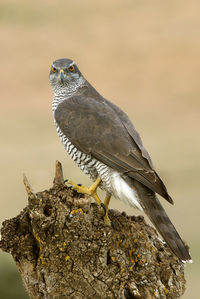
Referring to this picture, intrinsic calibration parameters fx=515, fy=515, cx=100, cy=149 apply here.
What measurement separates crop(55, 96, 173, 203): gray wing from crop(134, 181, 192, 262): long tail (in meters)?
0.15

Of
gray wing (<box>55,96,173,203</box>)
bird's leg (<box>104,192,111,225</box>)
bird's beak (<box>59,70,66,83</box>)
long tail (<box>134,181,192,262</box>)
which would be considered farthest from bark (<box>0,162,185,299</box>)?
→ bird's beak (<box>59,70,66,83</box>)

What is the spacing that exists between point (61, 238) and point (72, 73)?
255 cm

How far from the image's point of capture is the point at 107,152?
234 inches

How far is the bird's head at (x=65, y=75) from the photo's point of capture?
6867 millimetres

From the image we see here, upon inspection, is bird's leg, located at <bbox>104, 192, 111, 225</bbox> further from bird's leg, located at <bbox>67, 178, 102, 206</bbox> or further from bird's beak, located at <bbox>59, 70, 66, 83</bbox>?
bird's beak, located at <bbox>59, 70, 66, 83</bbox>

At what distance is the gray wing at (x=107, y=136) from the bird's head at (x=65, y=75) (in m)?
0.32

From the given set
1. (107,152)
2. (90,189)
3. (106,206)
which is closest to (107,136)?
(107,152)

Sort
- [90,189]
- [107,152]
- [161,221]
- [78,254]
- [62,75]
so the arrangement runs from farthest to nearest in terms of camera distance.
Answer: [62,75] < [90,189] < [107,152] < [161,221] < [78,254]

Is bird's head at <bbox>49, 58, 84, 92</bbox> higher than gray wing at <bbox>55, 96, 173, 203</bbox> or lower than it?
higher

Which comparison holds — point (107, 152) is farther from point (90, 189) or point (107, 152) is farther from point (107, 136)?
point (90, 189)

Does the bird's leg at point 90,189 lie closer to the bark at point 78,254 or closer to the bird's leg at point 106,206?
the bird's leg at point 106,206

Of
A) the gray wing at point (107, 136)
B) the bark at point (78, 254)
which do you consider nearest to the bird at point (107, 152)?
the gray wing at point (107, 136)

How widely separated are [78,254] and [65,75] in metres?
2.59

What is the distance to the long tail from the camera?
17.8 feet
